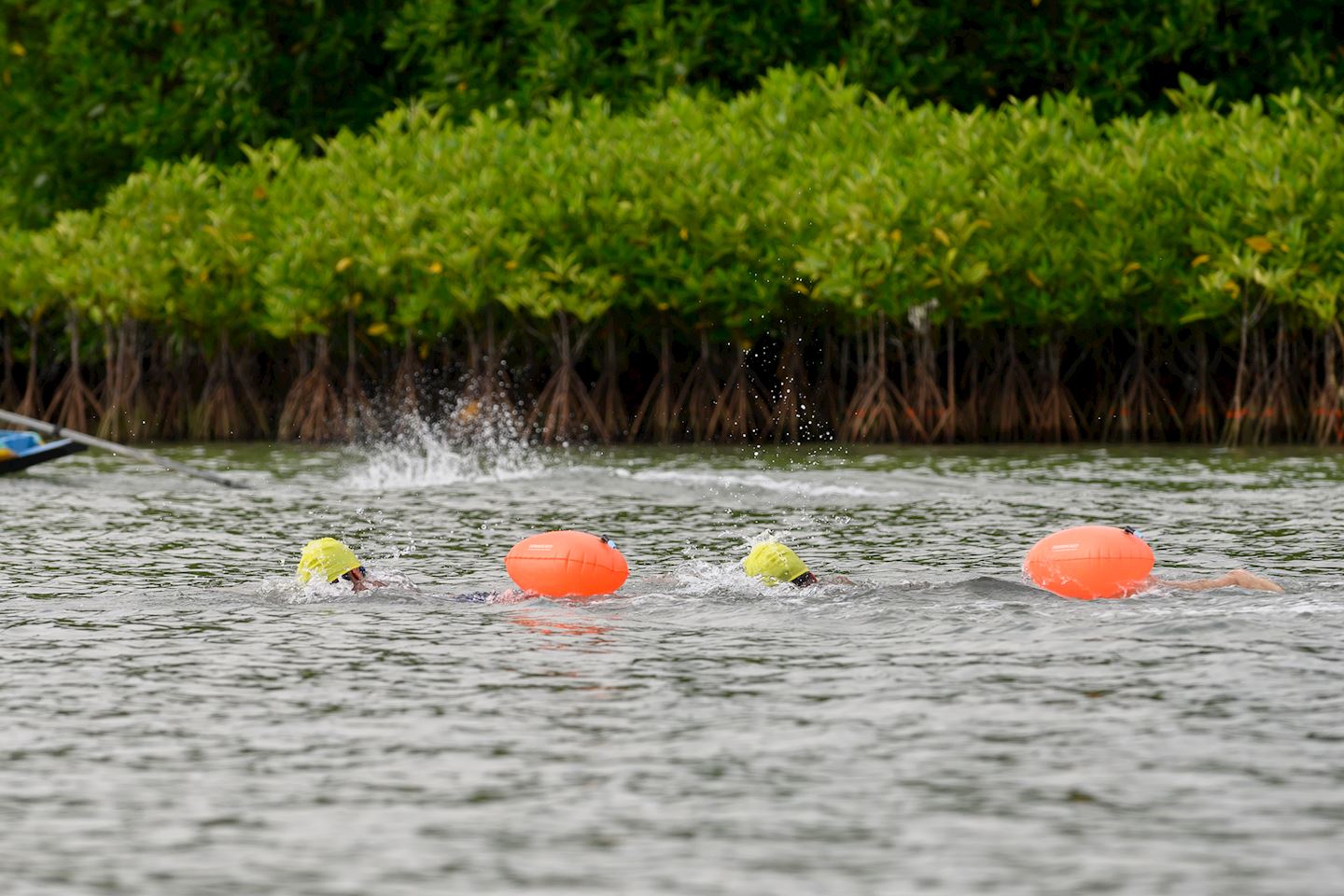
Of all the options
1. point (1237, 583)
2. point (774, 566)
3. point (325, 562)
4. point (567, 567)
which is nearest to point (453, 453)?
point (325, 562)

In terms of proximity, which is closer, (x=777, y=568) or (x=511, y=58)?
(x=777, y=568)

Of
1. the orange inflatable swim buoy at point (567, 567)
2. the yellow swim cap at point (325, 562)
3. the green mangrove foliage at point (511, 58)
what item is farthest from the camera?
the green mangrove foliage at point (511, 58)

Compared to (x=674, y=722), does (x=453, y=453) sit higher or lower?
higher

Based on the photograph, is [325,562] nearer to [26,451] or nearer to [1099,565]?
[1099,565]

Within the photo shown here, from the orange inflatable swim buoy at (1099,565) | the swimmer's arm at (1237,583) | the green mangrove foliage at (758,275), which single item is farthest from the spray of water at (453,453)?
the swimmer's arm at (1237,583)

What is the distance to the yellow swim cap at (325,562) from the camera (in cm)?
1179

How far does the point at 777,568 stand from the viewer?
38.4ft

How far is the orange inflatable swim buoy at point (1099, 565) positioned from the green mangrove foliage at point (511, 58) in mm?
19679

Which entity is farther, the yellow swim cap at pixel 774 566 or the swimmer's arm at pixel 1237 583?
the yellow swim cap at pixel 774 566

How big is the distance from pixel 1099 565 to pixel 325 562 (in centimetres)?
377

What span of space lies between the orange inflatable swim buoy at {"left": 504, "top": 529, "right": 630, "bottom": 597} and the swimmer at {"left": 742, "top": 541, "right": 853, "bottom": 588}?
2.15 ft

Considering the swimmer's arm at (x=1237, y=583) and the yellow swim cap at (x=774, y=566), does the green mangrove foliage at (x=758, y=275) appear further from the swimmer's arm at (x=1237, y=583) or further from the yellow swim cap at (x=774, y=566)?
the yellow swim cap at (x=774, y=566)

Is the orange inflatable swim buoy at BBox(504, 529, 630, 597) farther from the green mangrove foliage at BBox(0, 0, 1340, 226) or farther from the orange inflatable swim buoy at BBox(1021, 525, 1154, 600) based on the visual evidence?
the green mangrove foliage at BBox(0, 0, 1340, 226)

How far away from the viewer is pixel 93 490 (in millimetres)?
19906
